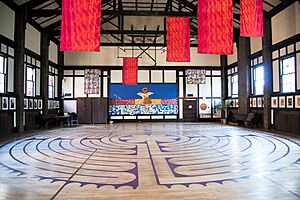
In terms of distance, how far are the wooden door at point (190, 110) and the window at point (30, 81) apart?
9651 millimetres

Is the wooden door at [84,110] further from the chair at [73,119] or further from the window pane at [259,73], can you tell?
the window pane at [259,73]

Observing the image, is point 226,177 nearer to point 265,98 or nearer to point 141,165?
point 141,165

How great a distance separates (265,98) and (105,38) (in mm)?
10918

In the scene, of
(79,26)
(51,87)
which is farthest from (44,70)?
(79,26)

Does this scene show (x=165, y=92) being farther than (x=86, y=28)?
Yes

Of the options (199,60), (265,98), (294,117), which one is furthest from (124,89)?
(294,117)

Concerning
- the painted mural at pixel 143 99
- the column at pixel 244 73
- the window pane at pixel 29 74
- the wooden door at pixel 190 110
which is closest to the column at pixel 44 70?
the window pane at pixel 29 74

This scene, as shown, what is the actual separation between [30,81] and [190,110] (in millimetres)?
→ 10207

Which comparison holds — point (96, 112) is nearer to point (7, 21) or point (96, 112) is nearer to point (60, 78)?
point (60, 78)

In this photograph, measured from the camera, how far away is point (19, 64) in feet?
36.6

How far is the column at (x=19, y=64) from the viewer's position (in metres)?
11.1

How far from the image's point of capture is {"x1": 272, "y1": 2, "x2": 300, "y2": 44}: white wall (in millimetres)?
10241

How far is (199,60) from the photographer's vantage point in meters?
18.7

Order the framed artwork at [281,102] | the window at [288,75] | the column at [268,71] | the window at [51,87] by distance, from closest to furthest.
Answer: the window at [288,75] < the framed artwork at [281,102] < the column at [268,71] < the window at [51,87]
